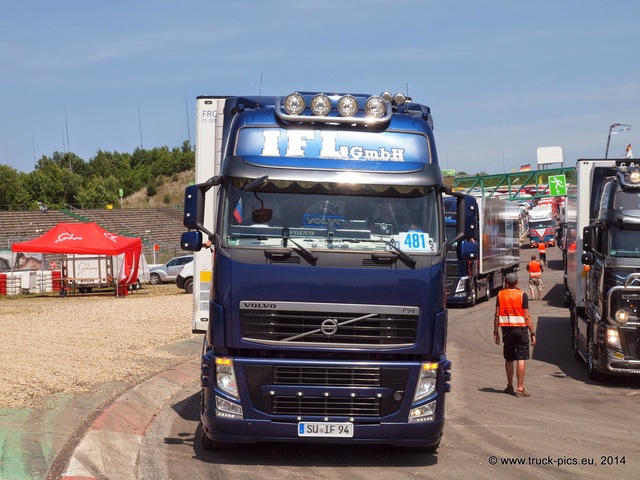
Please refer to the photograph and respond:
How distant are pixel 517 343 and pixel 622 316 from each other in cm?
187

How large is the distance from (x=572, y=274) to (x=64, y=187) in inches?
3560

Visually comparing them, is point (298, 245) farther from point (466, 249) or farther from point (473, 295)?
point (473, 295)

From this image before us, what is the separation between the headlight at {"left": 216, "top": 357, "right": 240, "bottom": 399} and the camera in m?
9.04

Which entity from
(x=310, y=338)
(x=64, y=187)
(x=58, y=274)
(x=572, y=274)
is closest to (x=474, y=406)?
(x=310, y=338)

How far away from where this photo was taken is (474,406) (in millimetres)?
13125

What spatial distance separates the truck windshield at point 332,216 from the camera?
9.17 meters

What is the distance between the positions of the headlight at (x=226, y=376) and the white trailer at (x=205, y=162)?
3.40m

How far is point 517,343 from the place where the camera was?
13.9 meters

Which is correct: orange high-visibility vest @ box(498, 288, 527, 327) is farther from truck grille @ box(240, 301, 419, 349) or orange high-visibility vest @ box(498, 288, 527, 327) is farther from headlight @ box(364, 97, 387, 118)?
truck grille @ box(240, 301, 419, 349)

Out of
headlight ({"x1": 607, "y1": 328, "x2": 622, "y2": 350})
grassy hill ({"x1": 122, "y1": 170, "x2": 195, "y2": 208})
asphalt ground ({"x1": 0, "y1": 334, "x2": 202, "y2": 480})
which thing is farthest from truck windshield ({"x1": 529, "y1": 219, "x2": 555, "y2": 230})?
asphalt ground ({"x1": 0, "y1": 334, "x2": 202, "y2": 480})

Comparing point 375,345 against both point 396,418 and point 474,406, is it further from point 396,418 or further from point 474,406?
point 474,406

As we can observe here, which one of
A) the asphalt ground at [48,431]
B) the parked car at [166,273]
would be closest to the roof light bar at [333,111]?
the asphalt ground at [48,431]

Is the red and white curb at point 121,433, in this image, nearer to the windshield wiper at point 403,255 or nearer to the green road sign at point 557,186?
the windshield wiper at point 403,255

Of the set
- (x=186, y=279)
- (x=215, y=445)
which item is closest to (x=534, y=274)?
(x=186, y=279)
